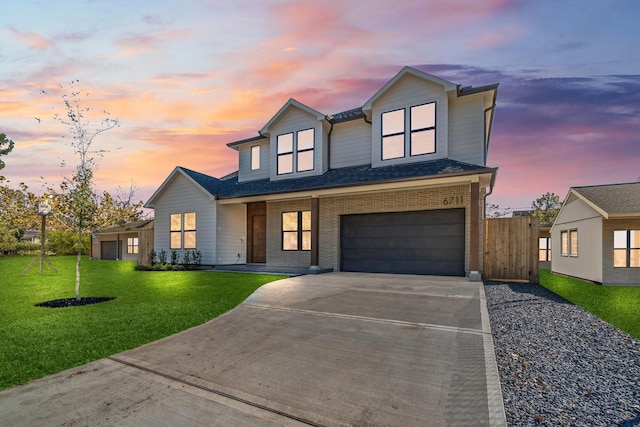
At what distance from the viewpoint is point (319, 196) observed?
41.2 ft

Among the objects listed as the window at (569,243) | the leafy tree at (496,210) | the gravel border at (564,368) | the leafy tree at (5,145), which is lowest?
the gravel border at (564,368)

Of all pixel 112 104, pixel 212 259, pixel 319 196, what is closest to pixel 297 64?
pixel 319 196

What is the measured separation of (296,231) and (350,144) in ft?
15.4

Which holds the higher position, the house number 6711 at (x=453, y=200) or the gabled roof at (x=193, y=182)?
the gabled roof at (x=193, y=182)

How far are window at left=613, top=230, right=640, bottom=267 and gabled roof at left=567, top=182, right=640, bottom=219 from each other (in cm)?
111

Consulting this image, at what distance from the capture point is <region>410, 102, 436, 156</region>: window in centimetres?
1145

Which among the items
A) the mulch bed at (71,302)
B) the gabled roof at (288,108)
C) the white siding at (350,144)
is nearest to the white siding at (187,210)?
the gabled roof at (288,108)

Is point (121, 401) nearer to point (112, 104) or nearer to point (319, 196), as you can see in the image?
point (112, 104)

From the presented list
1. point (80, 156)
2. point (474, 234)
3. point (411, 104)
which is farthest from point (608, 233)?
point (80, 156)

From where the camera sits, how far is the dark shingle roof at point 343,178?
10060mm

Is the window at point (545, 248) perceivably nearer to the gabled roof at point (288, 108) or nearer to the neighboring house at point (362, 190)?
the neighboring house at point (362, 190)

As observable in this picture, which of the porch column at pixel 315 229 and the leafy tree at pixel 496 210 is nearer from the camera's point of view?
the porch column at pixel 315 229

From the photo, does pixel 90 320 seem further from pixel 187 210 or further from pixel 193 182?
pixel 187 210

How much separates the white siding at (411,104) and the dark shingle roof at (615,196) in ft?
21.8
